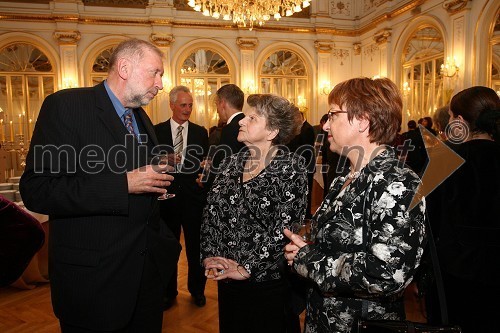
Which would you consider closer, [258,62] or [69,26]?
[69,26]

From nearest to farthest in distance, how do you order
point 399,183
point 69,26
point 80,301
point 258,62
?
point 399,183 → point 80,301 → point 69,26 → point 258,62

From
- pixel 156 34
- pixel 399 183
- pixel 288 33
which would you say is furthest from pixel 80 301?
pixel 288 33

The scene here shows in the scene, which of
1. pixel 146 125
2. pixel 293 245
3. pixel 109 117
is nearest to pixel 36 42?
pixel 146 125

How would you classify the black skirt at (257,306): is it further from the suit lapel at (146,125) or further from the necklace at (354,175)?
the suit lapel at (146,125)

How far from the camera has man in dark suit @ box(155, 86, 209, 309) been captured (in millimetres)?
3682

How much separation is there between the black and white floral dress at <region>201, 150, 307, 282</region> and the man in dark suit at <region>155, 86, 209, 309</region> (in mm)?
1483

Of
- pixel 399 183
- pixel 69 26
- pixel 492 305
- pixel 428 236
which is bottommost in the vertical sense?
pixel 492 305

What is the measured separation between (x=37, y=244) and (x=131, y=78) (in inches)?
33.8

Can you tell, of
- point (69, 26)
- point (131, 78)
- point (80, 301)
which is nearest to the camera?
point (80, 301)

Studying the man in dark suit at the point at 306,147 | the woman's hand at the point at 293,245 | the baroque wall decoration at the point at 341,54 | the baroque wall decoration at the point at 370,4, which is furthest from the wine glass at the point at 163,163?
the baroque wall decoration at the point at 341,54

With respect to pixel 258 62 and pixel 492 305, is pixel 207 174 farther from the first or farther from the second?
pixel 258 62

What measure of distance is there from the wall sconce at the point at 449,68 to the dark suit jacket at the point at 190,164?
7.92 metres

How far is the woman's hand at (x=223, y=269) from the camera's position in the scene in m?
2.09

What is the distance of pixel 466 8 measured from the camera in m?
8.88
